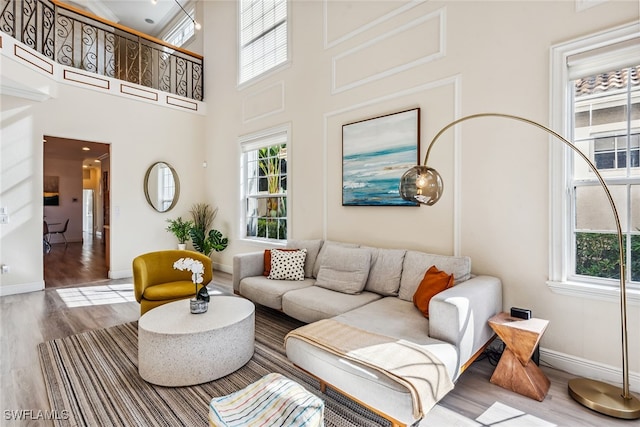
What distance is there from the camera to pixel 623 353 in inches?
75.3

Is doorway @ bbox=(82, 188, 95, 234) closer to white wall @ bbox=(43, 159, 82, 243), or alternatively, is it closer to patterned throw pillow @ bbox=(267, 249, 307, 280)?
white wall @ bbox=(43, 159, 82, 243)

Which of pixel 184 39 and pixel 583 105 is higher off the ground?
pixel 184 39

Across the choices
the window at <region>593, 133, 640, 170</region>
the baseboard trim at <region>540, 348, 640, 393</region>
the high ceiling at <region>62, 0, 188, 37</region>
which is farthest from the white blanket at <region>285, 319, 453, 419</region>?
the high ceiling at <region>62, 0, 188, 37</region>

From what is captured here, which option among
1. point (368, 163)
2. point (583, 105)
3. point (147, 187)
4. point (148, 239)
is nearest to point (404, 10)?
point (368, 163)

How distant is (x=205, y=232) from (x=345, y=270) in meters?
4.02

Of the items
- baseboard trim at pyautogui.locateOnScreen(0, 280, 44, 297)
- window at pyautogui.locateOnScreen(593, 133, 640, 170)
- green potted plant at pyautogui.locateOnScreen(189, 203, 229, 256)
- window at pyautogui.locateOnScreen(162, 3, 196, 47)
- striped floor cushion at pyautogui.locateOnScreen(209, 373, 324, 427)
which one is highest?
window at pyautogui.locateOnScreen(162, 3, 196, 47)

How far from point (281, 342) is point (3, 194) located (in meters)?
4.64

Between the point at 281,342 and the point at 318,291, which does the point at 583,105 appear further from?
the point at 281,342

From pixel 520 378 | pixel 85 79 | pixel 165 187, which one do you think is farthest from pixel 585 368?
pixel 85 79

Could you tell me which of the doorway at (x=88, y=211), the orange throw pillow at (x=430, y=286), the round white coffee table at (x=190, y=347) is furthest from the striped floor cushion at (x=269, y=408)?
the doorway at (x=88, y=211)

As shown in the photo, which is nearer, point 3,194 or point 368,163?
point 368,163

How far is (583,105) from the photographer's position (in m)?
2.40

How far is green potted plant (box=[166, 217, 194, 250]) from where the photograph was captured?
5.87 meters

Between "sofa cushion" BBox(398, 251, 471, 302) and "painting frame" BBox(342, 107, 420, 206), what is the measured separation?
1.98ft
